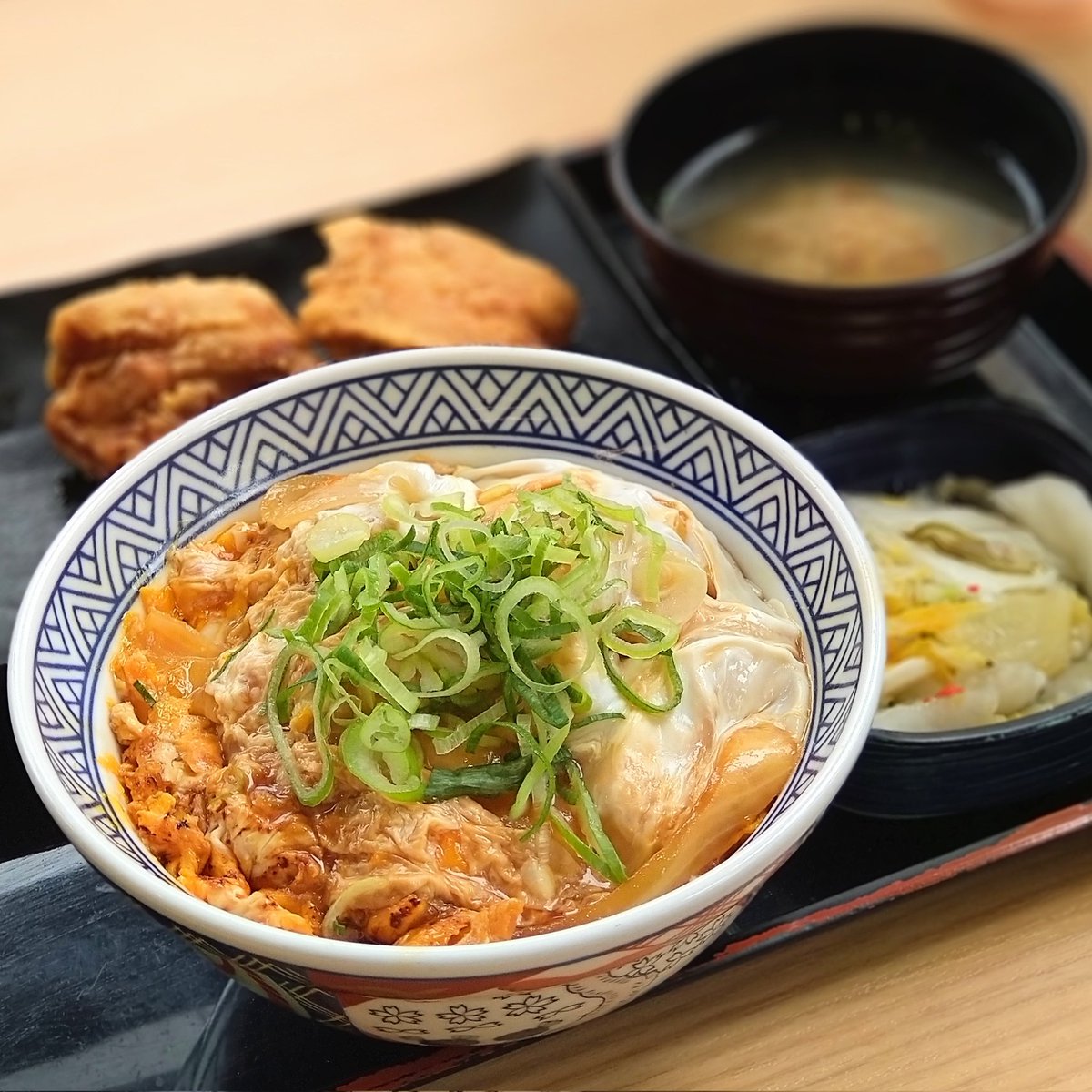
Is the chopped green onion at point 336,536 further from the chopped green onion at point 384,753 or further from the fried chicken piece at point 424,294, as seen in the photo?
the fried chicken piece at point 424,294

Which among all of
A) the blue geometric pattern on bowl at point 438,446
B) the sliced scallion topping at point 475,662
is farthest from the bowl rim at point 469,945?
the sliced scallion topping at point 475,662

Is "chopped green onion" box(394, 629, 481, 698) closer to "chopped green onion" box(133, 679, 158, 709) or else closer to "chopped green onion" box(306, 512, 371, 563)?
"chopped green onion" box(306, 512, 371, 563)

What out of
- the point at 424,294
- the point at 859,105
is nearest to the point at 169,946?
the point at 424,294

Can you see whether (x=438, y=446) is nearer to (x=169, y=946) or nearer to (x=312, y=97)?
(x=169, y=946)

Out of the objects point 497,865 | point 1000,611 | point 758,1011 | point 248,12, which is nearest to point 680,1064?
point 758,1011

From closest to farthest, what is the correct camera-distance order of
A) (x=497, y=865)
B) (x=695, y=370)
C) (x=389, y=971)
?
(x=389, y=971), (x=497, y=865), (x=695, y=370)

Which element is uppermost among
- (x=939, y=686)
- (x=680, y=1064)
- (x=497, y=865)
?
(x=497, y=865)

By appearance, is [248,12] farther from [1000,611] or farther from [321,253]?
[1000,611]
